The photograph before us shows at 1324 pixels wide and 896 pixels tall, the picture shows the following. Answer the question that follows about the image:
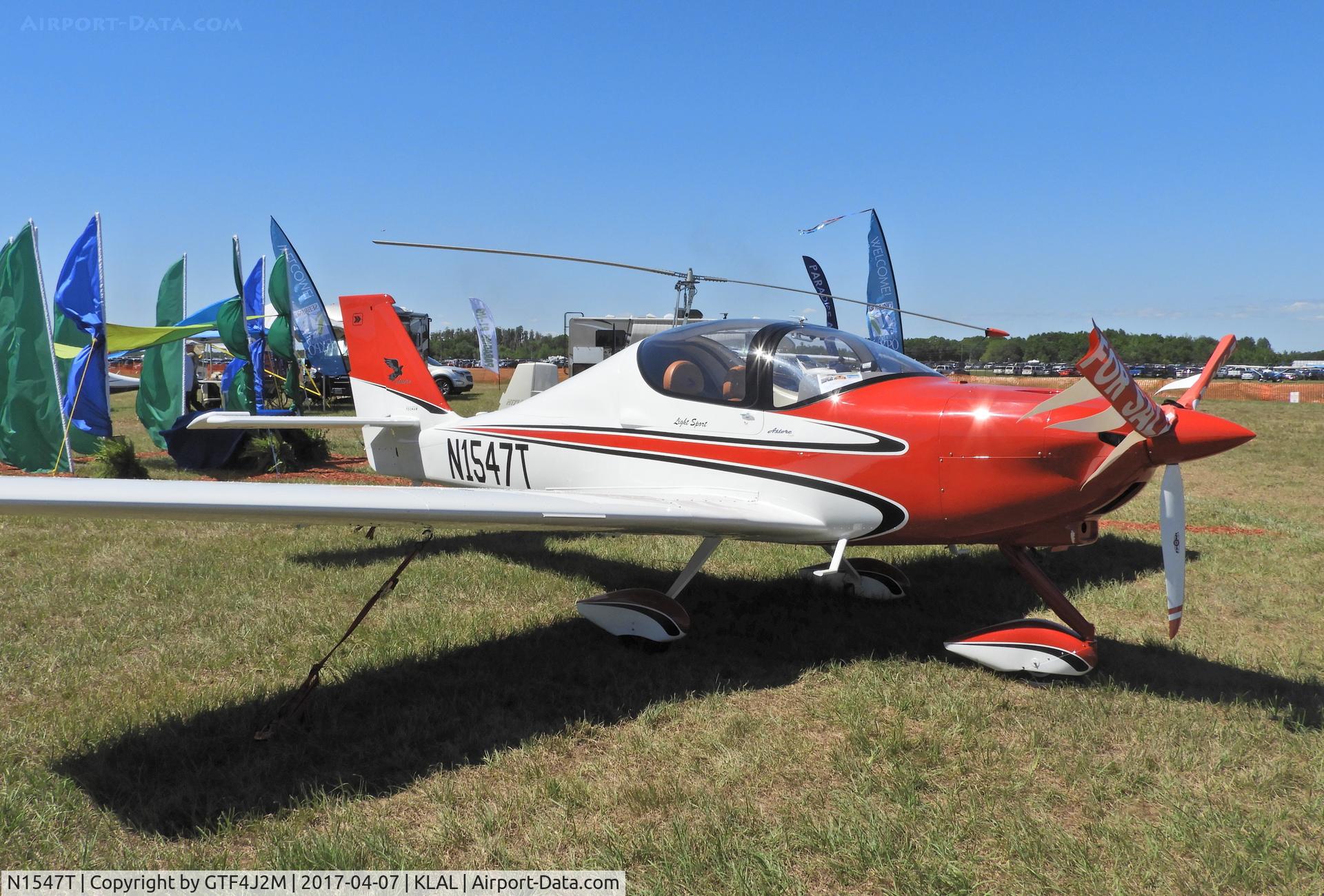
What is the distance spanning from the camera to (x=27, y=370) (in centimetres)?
1176

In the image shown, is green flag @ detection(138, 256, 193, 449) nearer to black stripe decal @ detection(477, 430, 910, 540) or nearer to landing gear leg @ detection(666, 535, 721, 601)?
black stripe decal @ detection(477, 430, 910, 540)

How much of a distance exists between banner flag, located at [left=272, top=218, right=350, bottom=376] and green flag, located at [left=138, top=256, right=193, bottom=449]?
561cm

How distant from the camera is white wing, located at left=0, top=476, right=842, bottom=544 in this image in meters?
3.25

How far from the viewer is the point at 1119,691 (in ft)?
14.8

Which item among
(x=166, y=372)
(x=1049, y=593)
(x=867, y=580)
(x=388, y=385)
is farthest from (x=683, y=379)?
(x=166, y=372)

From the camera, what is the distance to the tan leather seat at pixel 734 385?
17.1 feet

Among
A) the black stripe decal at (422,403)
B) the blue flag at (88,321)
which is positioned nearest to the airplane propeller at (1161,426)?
the black stripe decal at (422,403)

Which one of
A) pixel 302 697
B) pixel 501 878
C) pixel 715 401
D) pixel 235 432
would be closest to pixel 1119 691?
pixel 715 401

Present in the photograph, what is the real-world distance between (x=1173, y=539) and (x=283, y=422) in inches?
224

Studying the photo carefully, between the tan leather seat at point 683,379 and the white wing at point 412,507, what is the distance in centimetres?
66

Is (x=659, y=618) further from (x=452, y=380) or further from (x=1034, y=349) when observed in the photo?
(x=1034, y=349)

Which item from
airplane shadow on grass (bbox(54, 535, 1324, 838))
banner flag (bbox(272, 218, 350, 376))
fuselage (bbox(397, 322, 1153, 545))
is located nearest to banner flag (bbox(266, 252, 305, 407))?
banner flag (bbox(272, 218, 350, 376))

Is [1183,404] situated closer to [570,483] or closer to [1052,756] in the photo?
[1052,756]

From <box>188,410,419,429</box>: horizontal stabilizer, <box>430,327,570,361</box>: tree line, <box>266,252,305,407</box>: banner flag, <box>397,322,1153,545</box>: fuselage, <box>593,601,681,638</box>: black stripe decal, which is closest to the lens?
<box>397,322,1153,545</box>: fuselage
